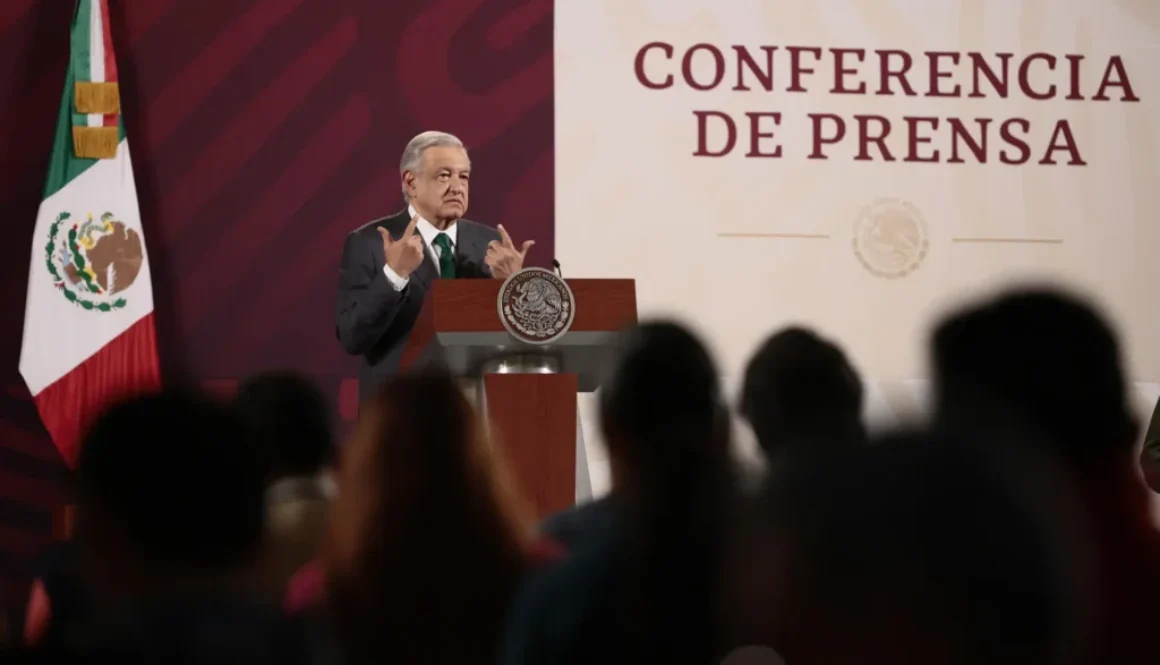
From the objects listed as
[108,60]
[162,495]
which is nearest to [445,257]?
[108,60]

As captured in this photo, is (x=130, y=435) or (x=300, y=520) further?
(x=300, y=520)

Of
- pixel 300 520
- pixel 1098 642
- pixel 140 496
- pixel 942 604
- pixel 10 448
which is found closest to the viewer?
pixel 942 604

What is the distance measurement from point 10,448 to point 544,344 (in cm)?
342

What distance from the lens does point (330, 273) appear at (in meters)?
6.32

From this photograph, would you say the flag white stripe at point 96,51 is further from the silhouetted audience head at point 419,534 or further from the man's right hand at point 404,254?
the silhouetted audience head at point 419,534

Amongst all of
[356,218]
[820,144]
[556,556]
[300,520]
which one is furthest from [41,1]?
[556,556]

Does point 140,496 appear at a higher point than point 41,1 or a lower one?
lower

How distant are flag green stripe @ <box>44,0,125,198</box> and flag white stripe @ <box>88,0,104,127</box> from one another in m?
0.01

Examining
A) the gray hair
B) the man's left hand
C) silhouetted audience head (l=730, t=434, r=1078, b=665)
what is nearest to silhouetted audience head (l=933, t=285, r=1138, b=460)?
silhouetted audience head (l=730, t=434, r=1078, b=665)

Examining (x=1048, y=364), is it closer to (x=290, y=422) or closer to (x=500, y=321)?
(x=290, y=422)

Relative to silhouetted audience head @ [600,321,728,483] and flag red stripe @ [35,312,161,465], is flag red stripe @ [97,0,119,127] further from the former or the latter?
silhouetted audience head @ [600,321,728,483]

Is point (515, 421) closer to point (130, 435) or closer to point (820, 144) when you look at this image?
point (130, 435)

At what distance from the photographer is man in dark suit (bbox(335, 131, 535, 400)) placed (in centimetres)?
445

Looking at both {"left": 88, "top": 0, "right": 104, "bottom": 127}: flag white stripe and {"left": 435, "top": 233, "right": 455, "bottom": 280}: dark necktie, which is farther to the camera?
{"left": 88, "top": 0, "right": 104, "bottom": 127}: flag white stripe
